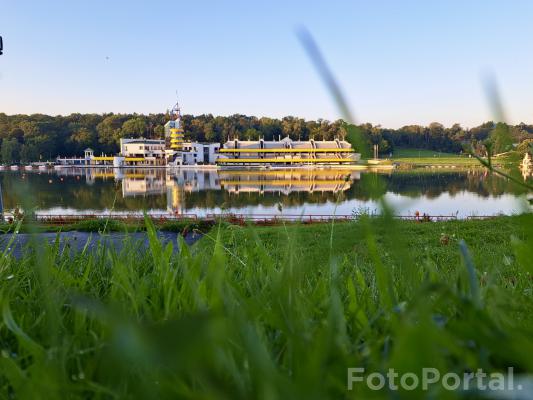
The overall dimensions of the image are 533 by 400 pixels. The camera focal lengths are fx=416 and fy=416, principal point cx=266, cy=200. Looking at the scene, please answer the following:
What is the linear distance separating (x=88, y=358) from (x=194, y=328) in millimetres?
238

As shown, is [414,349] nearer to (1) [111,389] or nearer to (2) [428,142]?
(1) [111,389]

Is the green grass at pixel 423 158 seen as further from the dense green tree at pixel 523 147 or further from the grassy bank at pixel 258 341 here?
the grassy bank at pixel 258 341

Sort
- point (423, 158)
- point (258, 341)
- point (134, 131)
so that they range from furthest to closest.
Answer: point (134, 131) → point (423, 158) → point (258, 341)

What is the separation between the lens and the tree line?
46.4 metres

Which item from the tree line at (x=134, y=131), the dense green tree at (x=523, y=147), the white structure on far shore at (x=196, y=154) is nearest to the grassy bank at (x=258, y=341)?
the dense green tree at (x=523, y=147)

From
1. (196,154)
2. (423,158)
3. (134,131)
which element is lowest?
(423,158)

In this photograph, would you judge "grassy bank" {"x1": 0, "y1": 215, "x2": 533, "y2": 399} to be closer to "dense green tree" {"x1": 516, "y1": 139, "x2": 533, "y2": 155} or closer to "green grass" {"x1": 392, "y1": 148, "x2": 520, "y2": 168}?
"dense green tree" {"x1": 516, "y1": 139, "x2": 533, "y2": 155}

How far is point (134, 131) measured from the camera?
178 feet

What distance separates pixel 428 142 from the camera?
50250 mm

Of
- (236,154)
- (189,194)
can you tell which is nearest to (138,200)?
(189,194)

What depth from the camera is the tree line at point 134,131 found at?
4641 cm

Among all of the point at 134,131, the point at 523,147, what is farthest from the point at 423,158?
the point at 523,147

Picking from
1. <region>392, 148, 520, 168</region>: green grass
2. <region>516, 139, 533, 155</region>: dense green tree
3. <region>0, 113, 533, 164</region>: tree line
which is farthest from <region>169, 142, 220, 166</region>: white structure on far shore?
<region>516, 139, 533, 155</region>: dense green tree

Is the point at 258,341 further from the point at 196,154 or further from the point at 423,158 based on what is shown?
the point at 423,158
